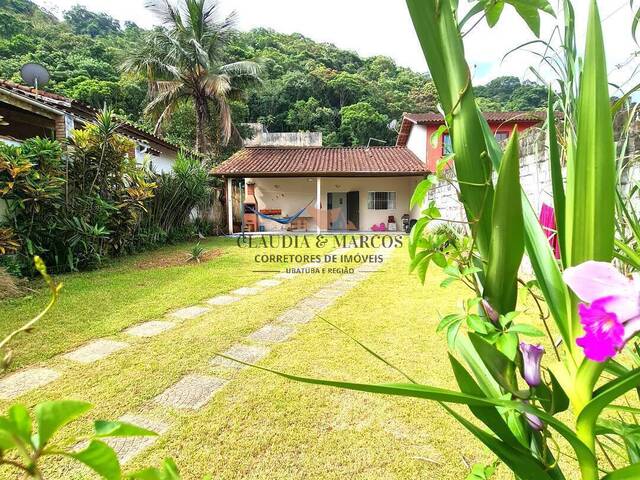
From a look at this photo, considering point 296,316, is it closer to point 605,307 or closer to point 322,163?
point 605,307

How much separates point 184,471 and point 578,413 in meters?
1.37

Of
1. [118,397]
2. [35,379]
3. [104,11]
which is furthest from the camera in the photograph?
[104,11]

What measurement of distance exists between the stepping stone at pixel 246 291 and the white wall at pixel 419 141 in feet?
28.4

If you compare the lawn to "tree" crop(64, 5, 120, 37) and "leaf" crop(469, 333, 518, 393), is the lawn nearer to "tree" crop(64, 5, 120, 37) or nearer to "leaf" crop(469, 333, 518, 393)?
"leaf" crop(469, 333, 518, 393)

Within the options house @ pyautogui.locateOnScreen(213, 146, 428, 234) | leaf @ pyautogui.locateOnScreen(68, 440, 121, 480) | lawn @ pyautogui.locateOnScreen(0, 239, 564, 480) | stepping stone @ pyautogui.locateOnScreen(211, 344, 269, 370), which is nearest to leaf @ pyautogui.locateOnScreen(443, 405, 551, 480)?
leaf @ pyautogui.locateOnScreen(68, 440, 121, 480)

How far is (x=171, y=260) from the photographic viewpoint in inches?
238

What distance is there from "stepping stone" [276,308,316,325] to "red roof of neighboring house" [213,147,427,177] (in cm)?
758

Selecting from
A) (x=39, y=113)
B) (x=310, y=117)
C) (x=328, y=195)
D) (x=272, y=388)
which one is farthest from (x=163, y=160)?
(x=310, y=117)

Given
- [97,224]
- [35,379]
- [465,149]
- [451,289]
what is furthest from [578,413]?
[97,224]

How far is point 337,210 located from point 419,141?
140 inches

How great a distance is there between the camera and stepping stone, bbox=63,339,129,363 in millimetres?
2234

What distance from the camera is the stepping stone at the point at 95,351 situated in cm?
223

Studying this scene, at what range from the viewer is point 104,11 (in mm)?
28578

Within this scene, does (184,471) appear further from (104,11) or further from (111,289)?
(104,11)
